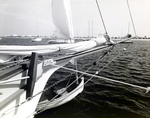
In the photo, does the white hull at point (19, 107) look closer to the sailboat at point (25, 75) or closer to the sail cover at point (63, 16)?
the sailboat at point (25, 75)

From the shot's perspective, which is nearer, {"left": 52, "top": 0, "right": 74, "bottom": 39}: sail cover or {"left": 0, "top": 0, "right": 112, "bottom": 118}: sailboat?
{"left": 0, "top": 0, "right": 112, "bottom": 118}: sailboat

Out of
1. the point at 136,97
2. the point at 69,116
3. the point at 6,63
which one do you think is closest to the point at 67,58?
the point at 6,63

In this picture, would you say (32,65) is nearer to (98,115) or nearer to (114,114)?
(98,115)

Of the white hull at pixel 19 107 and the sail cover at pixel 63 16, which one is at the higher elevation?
the sail cover at pixel 63 16

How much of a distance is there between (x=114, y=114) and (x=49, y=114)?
293 cm

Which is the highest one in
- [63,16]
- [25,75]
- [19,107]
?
[63,16]

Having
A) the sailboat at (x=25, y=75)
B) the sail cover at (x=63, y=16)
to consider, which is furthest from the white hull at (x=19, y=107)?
the sail cover at (x=63, y=16)

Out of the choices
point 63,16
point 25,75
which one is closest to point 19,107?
point 25,75

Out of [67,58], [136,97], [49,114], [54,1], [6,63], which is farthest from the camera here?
[136,97]

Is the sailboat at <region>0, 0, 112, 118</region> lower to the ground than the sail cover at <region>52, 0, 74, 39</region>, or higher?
lower

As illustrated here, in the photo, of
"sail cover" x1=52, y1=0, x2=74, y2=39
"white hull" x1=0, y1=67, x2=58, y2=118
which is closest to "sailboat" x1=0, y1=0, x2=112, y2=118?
"white hull" x1=0, y1=67, x2=58, y2=118

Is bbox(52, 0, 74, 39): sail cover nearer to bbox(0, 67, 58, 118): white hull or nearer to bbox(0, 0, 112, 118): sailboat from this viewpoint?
bbox(0, 0, 112, 118): sailboat

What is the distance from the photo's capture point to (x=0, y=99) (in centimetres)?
239

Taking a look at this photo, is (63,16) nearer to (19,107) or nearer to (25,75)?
(25,75)
